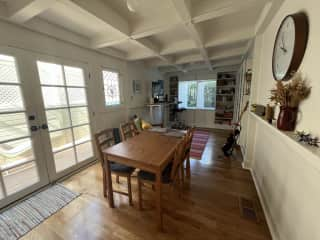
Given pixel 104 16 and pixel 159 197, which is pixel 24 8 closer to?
pixel 104 16

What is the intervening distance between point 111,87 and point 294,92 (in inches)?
131

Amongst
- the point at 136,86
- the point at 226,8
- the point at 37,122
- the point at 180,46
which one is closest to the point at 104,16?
the point at 226,8

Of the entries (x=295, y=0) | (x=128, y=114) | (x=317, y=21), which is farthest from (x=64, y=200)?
(x=295, y=0)

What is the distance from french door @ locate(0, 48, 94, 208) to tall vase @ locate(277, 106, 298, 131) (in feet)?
9.51

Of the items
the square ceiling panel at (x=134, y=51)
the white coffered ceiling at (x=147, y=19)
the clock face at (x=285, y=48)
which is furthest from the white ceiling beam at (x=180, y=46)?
the clock face at (x=285, y=48)

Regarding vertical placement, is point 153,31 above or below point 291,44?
above

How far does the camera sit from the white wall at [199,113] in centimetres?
562

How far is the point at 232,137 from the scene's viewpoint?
307 centimetres

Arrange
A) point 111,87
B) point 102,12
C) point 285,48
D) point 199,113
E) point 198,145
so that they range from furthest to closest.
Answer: point 199,113 → point 198,145 → point 111,87 → point 102,12 → point 285,48

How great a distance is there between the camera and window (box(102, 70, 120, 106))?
3.25 metres

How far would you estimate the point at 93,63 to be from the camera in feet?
9.40

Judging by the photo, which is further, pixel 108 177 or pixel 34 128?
pixel 34 128

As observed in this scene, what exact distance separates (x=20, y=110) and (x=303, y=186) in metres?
3.01

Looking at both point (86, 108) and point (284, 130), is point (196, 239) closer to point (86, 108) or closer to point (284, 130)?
point (284, 130)
